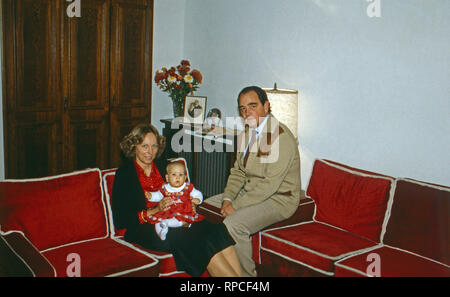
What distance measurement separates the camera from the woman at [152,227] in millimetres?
2609

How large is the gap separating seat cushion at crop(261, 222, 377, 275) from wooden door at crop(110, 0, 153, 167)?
2452 millimetres

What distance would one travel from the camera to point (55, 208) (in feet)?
8.71

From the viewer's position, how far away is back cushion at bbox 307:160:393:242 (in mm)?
2979

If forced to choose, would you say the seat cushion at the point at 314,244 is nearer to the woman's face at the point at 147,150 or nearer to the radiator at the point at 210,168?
the woman's face at the point at 147,150

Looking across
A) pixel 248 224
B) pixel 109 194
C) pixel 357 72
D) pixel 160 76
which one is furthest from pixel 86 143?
pixel 357 72

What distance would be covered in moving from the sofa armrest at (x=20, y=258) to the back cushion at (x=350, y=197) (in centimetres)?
185

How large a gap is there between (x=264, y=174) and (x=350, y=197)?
59 cm

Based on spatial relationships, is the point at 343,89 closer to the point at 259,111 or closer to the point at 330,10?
the point at 330,10

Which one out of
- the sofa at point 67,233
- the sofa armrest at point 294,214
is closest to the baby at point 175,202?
the sofa at point 67,233

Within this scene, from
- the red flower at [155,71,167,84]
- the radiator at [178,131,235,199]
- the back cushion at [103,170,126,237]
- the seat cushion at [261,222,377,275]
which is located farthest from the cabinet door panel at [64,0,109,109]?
the seat cushion at [261,222,377,275]

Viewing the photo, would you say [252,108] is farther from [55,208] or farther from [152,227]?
[55,208]

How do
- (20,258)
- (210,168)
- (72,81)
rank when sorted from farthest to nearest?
(210,168)
(72,81)
(20,258)

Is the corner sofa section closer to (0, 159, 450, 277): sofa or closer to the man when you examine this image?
→ (0, 159, 450, 277): sofa
